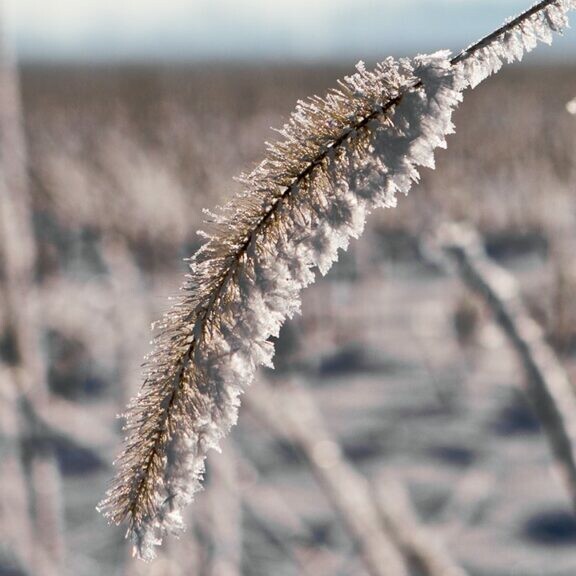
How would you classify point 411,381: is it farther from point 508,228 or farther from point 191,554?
point 508,228

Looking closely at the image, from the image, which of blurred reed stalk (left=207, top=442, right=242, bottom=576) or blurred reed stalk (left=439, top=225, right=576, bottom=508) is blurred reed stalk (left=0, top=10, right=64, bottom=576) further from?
blurred reed stalk (left=439, top=225, right=576, bottom=508)

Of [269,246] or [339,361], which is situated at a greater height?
[339,361]

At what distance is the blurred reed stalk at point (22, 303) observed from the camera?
2420mm

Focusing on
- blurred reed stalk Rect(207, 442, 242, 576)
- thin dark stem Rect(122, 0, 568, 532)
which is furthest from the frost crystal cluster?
blurred reed stalk Rect(207, 442, 242, 576)

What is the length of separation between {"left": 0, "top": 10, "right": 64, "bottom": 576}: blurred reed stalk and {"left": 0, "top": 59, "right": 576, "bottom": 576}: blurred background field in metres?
0.11

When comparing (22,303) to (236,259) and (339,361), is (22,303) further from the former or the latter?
(339,361)

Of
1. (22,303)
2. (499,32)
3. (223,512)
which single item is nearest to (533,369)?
(499,32)

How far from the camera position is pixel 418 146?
467 mm

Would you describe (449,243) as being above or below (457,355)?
below

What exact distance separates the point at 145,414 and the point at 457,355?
7.56 meters

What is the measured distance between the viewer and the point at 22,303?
2.70 m

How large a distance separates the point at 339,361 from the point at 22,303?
6149 mm

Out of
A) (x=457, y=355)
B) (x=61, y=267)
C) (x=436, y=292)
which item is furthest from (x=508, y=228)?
(x=457, y=355)

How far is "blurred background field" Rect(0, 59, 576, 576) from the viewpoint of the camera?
2332mm
